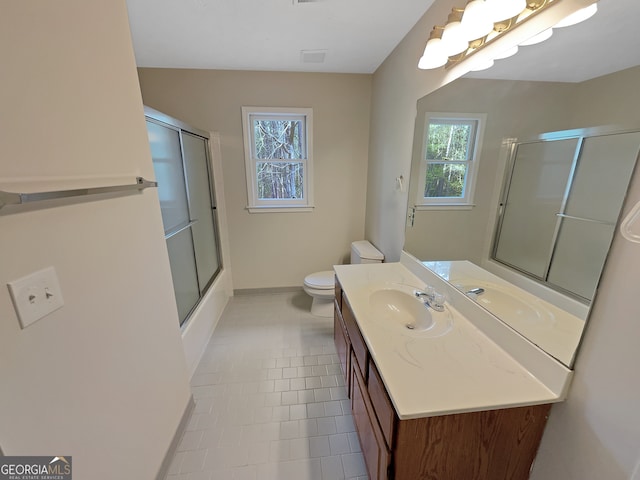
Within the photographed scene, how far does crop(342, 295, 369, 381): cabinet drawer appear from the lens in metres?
1.17

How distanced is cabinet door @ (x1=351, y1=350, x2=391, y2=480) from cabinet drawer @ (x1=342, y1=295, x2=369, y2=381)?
6 cm

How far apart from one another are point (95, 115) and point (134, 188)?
27 centimetres

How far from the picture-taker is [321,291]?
2492 millimetres

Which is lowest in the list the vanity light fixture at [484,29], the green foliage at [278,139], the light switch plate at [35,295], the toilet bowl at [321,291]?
the toilet bowl at [321,291]

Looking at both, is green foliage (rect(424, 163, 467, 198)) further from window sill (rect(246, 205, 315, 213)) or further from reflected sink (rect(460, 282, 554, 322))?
window sill (rect(246, 205, 315, 213))

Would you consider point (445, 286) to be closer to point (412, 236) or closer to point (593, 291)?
point (412, 236)

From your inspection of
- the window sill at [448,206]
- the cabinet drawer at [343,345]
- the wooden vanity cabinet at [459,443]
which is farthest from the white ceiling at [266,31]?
the wooden vanity cabinet at [459,443]

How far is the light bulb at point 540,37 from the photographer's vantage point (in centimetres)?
86

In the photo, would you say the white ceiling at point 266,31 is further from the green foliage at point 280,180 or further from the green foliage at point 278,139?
the green foliage at point 280,180

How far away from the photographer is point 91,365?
834 mm

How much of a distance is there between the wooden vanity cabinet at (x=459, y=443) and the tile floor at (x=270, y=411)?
54cm

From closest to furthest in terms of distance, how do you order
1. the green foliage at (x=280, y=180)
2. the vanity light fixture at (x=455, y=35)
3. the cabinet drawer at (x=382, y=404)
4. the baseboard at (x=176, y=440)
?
1. the cabinet drawer at (x=382, y=404)
2. the vanity light fixture at (x=455, y=35)
3. the baseboard at (x=176, y=440)
4. the green foliage at (x=280, y=180)

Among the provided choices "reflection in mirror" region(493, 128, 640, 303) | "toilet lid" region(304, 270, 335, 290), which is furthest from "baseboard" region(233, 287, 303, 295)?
"reflection in mirror" region(493, 128, 640, 303)

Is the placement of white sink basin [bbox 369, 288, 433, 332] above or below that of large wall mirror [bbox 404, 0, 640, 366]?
below
